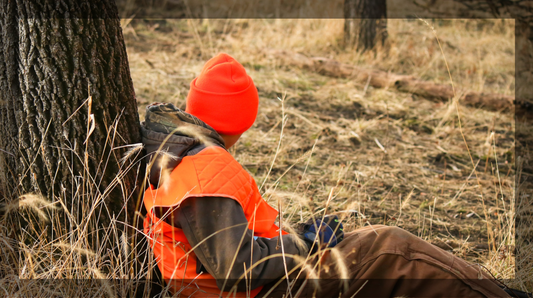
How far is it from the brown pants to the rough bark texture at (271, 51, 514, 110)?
356 cm

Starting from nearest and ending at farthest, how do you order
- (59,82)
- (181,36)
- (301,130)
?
1. (59,82)
2. (301,130)
3. (181,36)

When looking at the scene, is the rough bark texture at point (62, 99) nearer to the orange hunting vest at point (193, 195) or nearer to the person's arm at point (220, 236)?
the orange hunting vest at point (193, 195)

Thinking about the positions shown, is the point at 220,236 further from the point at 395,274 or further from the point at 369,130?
the point at 369,130

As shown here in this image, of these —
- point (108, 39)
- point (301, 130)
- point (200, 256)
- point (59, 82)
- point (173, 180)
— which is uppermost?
point (108, 39)

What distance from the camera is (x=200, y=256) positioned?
1.47 meters

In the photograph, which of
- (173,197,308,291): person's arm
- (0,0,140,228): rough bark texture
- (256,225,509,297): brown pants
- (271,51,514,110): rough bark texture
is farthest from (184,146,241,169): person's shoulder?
(271,51,514,110): rough bark texture

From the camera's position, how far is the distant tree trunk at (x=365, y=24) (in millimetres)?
6387

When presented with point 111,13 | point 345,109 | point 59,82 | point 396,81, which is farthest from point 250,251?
point 396,81

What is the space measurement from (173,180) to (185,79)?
338 centimetres

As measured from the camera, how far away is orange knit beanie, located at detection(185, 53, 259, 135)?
1702mm

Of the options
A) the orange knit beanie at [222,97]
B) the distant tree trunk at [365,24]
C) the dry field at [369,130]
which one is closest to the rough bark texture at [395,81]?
the dry field at [369,130]

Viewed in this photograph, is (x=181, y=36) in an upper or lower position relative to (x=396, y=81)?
upper

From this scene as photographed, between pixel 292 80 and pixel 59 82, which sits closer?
pixel 59 82

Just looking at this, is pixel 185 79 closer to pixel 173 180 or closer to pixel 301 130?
pixel 301 130
